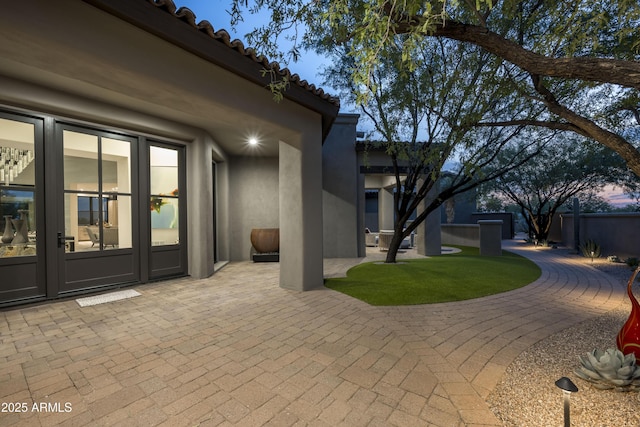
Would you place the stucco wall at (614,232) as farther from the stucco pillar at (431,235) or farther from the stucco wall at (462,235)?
the stucco pillar at (431,235)

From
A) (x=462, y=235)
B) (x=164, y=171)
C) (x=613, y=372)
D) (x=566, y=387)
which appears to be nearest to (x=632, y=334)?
(x=613, y=372)

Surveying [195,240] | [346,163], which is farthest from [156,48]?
[346,163]

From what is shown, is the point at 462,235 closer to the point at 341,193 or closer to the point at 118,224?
the point at 341,193

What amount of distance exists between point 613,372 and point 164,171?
704 centimetres

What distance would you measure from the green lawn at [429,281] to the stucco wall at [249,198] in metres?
3.49

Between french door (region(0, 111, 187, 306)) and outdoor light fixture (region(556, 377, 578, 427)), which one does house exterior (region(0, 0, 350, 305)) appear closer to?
french door (region(0, 111, 187, 306))

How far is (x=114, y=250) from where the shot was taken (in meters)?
4.95

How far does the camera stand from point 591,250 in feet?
29.8

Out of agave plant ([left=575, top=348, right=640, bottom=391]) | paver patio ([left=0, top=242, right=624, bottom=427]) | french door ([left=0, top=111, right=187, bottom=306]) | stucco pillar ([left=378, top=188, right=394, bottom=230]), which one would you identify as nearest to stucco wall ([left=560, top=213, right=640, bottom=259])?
paver patio ([left=0, top=242, right=624, bottom=427])

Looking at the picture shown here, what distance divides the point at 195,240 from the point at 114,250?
1435mm

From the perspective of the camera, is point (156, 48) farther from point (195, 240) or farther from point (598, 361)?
point (598, 361)

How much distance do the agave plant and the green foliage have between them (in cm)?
931

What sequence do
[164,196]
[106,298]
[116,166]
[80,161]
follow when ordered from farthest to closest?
1. [164,196]
2. [116,166]
3. [80,161]
4. [106,298]

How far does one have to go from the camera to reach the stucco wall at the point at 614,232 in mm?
8445
